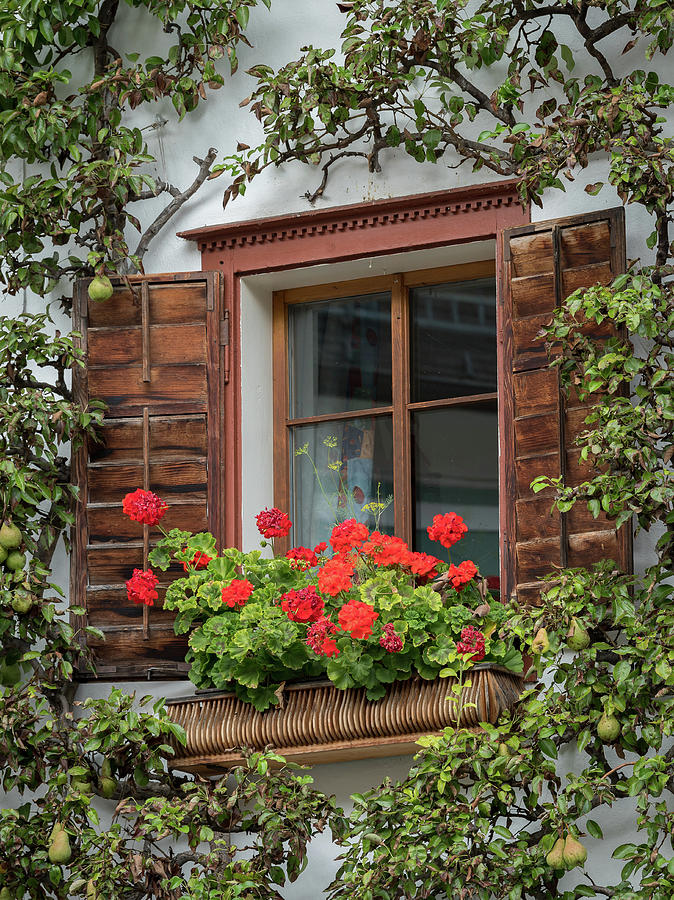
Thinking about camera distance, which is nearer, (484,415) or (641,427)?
(641,427)

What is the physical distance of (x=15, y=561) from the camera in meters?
5.90

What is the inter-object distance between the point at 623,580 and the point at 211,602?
134 centimetres

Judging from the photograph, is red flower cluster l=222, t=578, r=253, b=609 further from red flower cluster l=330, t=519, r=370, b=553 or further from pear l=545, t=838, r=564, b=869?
pear l=545, t=838, r=564, b=869

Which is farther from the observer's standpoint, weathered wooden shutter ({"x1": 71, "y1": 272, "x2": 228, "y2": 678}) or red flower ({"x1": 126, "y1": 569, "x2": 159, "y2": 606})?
weathered wooden shutter ({"x1": 71, "y1": 272, "x2": 228, "y2": 678})

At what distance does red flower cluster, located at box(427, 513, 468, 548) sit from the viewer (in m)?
5.43

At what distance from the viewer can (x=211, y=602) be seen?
18.5ft

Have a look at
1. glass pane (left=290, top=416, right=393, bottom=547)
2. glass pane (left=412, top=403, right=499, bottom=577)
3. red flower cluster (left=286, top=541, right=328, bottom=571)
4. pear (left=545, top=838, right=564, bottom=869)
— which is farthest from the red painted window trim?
pear (left=545, top=838, right=564, bottom=869)

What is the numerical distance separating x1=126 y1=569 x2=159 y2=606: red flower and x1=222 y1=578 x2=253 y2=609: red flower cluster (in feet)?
0.98

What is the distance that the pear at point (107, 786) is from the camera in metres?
5.66

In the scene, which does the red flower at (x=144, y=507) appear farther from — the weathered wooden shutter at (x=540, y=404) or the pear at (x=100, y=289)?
the weathered wooden shutter at (x=540, y=404)

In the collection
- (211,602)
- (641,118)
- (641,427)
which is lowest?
(211,602)

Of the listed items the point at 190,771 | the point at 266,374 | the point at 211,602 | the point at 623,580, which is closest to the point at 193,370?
the point at 266,374

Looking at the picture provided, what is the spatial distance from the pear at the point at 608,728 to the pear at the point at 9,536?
6.80 ft

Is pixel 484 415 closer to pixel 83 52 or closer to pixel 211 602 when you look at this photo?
pixel 211 602
